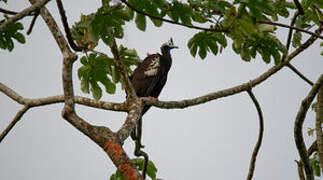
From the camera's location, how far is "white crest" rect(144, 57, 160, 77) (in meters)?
6.35

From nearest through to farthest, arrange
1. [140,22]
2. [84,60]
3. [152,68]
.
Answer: [140,22]
[84,60]
[152,68]

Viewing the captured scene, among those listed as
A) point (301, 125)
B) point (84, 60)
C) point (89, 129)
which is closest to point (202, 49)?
point (301, 125)

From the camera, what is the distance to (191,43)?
372cm

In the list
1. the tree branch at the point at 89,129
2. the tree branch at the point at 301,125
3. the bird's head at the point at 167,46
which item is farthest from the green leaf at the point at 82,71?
the bird's head at the point at 167,46

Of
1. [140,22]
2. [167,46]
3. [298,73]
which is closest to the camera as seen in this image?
[140,22]

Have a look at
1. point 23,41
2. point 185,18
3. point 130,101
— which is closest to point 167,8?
point 185,18

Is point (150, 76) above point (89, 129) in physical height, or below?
above

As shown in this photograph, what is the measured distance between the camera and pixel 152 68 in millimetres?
6441

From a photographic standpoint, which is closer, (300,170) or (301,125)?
(301,125)

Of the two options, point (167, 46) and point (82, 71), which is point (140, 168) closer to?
point (82, 71)

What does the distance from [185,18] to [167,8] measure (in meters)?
0.15

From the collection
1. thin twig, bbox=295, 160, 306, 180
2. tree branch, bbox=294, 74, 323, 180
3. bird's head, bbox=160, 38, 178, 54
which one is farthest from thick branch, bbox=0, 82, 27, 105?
bird's head, bbox=160, 38, 178, 54

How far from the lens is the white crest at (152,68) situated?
6.35 meters

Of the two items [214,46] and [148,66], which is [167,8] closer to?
[214,46]
